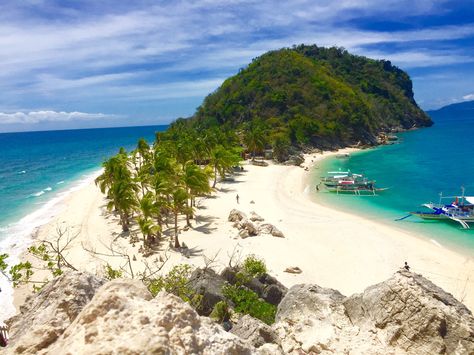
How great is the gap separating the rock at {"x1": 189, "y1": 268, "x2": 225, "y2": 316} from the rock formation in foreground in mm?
4477

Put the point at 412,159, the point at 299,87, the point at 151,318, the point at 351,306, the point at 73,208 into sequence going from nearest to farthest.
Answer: the point at 151,318 → the point at 351,306 → the point at 73,208 → the point at 412,159 → the point at 299,87

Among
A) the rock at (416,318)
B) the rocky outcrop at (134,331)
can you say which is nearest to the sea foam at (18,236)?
the rocky outcrop at (134,331)

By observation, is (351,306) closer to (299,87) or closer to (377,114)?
(299,87)

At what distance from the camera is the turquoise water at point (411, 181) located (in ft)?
121

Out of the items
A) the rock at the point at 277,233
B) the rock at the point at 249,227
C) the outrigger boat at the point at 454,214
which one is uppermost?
the rock at the point at 249,227

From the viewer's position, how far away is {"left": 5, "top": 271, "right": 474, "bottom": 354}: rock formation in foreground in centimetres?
454

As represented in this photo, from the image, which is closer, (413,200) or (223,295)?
(223,295)

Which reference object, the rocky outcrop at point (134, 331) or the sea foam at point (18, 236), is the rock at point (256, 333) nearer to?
the rocky outcrop at point (134, 331)

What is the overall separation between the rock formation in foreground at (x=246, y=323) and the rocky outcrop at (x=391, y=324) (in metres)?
0.02

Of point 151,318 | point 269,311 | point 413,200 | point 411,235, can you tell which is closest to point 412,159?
point 413,200

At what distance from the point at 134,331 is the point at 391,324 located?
312 inches

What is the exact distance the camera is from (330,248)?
101 feet

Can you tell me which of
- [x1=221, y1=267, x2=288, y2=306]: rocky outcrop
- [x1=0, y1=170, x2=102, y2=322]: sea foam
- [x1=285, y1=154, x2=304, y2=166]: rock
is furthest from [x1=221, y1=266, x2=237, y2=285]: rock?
[x1=285, y1=154, x2=304, y2=166]: rock

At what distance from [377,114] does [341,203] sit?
112m
